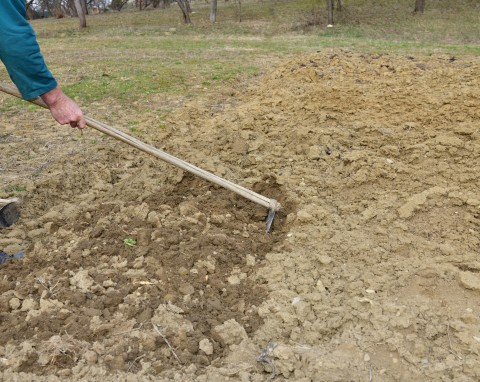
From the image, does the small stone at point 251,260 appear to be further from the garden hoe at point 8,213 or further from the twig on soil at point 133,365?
the garden hoe at point 8,213

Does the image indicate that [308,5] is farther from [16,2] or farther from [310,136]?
[16,2]

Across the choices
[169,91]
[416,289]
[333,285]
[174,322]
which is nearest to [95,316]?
[174,322]

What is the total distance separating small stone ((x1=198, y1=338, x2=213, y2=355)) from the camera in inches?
103

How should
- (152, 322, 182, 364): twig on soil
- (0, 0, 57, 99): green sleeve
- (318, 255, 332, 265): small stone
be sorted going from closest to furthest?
(0, 0, 57, 99): green sleeve, (152, 322, 182, 364): twig on soil, (318, 255, 332, 265): small stone

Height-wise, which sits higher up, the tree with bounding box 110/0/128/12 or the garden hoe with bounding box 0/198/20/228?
the tree with bounding box 110/0/128/12

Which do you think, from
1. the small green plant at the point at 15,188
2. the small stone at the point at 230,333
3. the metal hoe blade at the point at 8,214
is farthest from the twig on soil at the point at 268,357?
the small green plant at the point at 15,188

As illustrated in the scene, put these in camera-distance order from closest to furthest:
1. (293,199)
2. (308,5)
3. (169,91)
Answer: (293,199), (169,91), (308,5)

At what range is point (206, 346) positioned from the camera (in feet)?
8.69

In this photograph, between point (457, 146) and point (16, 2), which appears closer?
point (16, 2)

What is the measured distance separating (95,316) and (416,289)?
2.05 m

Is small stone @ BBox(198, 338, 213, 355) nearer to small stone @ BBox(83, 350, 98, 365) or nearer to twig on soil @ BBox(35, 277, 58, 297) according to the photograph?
small stone @ BBox(83, 350, 98, 365)

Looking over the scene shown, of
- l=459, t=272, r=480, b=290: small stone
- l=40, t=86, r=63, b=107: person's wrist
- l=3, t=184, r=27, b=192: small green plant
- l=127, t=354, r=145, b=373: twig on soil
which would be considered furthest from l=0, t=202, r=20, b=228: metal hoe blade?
l=459, t=272, r=480, b=290: small stone

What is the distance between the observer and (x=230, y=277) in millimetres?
3242

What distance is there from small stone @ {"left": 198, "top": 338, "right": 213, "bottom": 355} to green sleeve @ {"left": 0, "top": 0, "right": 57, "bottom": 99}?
174 centimetres
